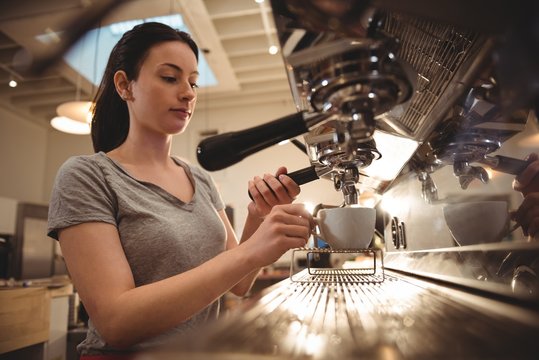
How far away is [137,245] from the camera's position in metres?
0.74

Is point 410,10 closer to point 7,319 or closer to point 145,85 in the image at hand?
point 145,85

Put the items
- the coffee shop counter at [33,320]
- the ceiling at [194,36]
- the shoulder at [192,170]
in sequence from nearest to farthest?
the shoulder at [192,170], the coffee shop counter at [33,320], the ceiling at [194,36]

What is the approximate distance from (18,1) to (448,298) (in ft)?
12.6

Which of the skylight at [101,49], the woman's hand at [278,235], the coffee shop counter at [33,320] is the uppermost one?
the skylight at [101,49]

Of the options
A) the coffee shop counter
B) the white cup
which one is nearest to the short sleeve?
the white cup

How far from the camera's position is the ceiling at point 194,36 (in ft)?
10.6

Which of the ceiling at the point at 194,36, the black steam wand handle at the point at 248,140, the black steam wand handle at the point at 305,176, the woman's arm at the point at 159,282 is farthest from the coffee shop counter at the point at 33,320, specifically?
the black steam wand handle at the point at 248,140

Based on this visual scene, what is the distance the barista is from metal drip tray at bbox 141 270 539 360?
0.10 m

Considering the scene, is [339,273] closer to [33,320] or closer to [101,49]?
[33,320]

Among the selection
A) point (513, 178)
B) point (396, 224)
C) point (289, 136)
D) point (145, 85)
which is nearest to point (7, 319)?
point (145, 85)

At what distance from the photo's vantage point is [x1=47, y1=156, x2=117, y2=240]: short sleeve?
2.15ft

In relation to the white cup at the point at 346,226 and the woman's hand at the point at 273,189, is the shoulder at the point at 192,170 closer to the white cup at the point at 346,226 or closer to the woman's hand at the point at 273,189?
the woman's hand at the point at 273,189

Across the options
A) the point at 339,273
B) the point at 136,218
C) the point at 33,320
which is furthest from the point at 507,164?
the point at 33,320

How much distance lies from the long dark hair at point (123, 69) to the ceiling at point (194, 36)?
65.1 inches
